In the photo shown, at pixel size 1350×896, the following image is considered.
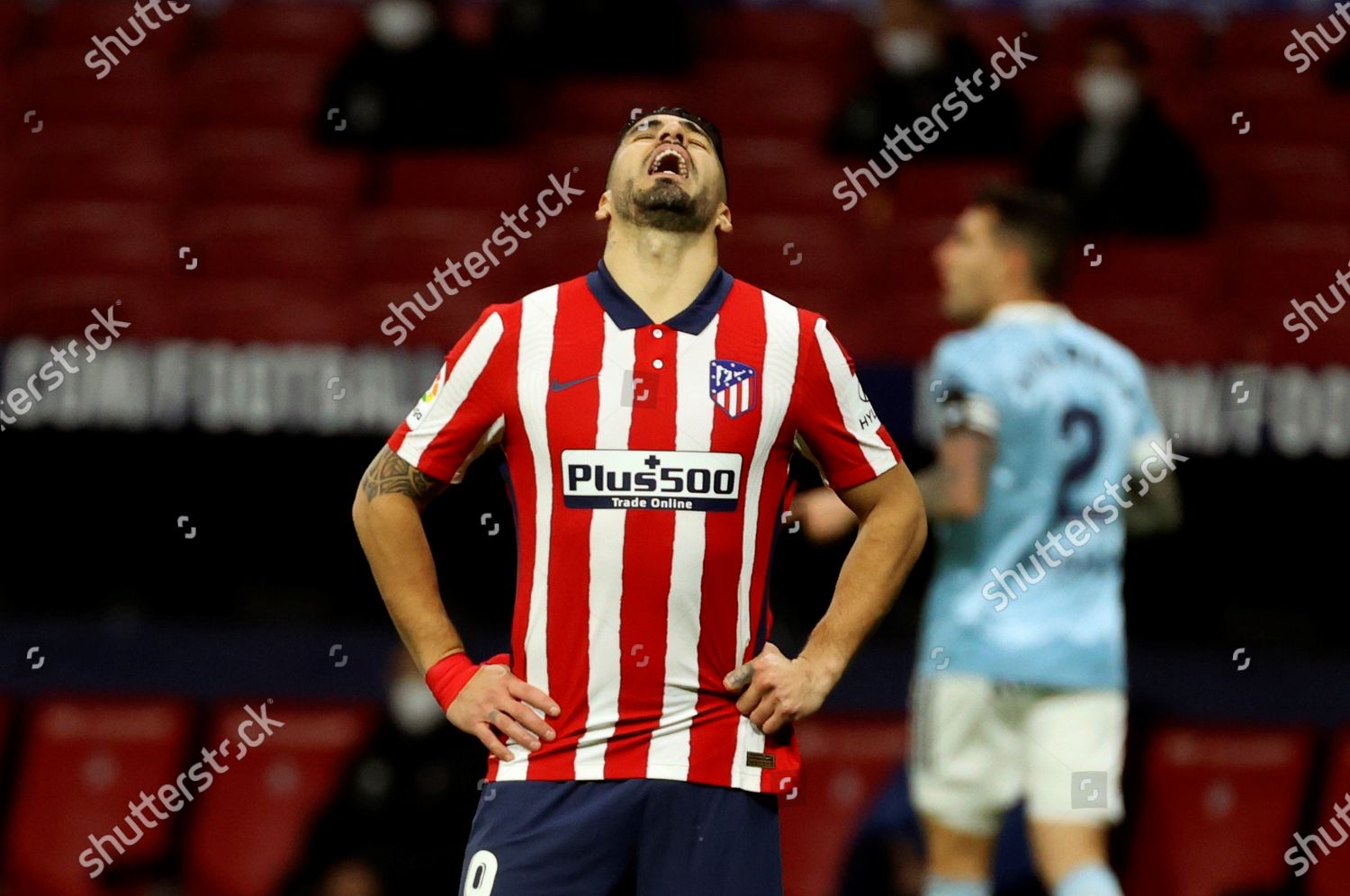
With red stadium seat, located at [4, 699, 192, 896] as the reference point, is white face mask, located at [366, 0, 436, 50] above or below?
above

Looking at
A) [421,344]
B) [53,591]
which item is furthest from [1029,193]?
[53,591]

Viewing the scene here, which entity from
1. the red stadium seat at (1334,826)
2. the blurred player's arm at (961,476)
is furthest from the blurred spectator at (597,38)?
the blurred player's arm at (961,476)

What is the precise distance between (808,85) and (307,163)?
234 cm

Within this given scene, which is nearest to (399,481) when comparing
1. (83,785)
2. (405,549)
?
(405,549)

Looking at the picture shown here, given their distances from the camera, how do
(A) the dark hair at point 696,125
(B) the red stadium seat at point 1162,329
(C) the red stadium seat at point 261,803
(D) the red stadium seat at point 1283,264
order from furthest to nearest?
(D) the red stadium seat at point 1283,264
(B) the red stadium seat at point 1162,329
(C) the red stadium seat at point 261,803
(A) the dark hair at point 696,125

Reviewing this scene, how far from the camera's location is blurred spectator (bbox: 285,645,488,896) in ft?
20.3

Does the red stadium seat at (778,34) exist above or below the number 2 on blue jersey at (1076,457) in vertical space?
above

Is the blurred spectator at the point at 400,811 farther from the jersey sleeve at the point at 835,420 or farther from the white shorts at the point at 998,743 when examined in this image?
the jersey sleeve at the point at 835,420

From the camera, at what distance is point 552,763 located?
3.07 m

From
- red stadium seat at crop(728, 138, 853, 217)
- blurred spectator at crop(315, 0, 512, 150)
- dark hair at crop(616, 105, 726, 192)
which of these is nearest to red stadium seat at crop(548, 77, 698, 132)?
blurred spectator at crop(315, 0, 512, 150)

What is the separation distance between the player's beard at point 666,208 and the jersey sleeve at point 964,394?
1565 mm

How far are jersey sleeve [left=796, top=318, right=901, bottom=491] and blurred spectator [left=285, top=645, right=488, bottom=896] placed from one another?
3.28 metres

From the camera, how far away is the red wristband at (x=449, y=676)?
3.12 meters

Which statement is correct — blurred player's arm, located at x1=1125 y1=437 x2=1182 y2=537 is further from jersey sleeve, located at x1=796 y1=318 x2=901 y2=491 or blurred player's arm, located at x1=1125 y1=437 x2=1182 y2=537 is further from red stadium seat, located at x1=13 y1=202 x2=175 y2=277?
red stadium seat, located at x1=13 y1=202 x2=175 y2=277
